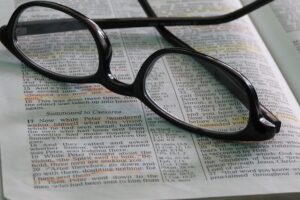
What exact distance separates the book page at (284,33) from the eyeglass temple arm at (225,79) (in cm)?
7

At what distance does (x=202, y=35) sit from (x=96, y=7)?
0.36 feet

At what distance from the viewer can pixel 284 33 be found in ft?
1.95

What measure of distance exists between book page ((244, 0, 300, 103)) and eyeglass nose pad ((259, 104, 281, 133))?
8 centimetres

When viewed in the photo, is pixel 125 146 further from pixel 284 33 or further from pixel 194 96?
pixel 284 33

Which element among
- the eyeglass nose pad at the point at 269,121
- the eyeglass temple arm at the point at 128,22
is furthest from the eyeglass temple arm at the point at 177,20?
the eyeglass nose pad at the point at 269,121

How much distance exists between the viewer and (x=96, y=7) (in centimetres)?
60

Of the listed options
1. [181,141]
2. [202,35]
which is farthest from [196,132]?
[202,35]

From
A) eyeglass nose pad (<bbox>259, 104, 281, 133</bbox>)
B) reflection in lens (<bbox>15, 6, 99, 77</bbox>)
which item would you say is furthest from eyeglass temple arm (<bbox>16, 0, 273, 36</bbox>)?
eyeglass nose pad (<bbox>259, 104, 281, 133</bbox>)

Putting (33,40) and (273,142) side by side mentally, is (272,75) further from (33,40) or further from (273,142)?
(33,40)

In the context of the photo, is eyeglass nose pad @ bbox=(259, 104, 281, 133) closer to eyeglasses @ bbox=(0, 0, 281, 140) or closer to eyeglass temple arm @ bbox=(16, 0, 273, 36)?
eyeglasses @ bbox=(0, 0, 281, 140)

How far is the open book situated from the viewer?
422mm

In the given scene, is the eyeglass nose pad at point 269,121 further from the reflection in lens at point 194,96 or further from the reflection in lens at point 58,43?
the reflection in lens at point 58,43

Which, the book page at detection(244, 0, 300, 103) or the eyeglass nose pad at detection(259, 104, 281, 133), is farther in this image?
the book page at detection(244, 0, 300, 103)

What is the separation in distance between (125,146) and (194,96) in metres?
0.09
